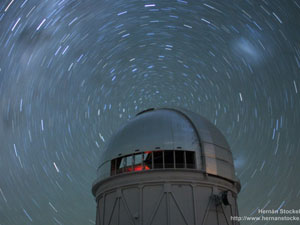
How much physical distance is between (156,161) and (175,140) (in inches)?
67.0

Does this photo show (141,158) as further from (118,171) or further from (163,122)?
(163,122)

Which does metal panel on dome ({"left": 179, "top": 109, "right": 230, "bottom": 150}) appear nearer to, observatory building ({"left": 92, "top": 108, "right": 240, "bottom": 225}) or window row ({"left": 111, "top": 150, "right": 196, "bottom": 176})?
observatory building ({"left": 92, "top": 108, "right": 240, "bottom": 225})

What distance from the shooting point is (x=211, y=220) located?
13.6m

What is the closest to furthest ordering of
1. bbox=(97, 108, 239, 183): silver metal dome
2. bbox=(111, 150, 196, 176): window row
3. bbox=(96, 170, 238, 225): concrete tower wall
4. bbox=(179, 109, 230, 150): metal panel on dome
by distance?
1. bbox=(96, 170, 238, 225): concrete tower wall
2. bbox=(111, 150, 196, 176): window row
3. bbox=(97, 108, 239, 183): silver metal dome
4. bbox=(179, 109, 230, 150): metal panel on dome

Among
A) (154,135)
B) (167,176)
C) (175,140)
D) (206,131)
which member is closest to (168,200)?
(167,176)

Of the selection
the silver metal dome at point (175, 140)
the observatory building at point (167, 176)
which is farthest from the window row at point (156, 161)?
the silver metal dome at point (175, 140)

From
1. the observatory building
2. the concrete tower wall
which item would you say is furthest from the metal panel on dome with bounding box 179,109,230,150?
the concrete tower wall

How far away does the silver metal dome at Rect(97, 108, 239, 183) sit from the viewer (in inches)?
584

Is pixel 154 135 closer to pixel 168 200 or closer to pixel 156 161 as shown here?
pixel 156 161

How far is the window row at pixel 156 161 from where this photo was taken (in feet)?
47.5

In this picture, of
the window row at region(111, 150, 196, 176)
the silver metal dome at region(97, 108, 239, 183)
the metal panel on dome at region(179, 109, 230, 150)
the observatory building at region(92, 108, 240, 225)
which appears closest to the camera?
the observatory building at region(92, 108, 240, 225)

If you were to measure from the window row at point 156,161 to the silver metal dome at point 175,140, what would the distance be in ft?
0.95

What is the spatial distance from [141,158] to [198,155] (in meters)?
3.10

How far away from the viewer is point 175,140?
587 inches
